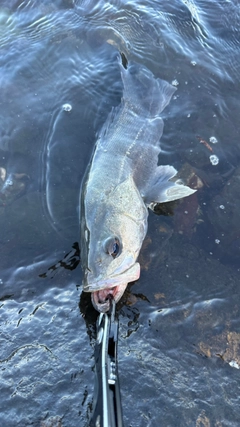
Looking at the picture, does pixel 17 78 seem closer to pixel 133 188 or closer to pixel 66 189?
pixel 66 189

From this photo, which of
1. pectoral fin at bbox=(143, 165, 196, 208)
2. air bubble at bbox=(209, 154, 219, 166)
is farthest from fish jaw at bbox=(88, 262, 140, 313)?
air bubble at bbox=(209, 154, 219, 166)

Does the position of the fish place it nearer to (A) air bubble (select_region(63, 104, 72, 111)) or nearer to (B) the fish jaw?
(B) the fish jaw

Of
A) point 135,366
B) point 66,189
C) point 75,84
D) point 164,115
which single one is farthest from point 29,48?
point 135,366

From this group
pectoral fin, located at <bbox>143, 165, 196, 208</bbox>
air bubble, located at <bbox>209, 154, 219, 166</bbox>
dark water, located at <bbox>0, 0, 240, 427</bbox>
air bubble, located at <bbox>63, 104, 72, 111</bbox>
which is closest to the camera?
dark water, located at <bbox>0, 0, 240, 427</bbox>

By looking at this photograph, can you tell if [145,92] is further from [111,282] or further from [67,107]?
[111,282]

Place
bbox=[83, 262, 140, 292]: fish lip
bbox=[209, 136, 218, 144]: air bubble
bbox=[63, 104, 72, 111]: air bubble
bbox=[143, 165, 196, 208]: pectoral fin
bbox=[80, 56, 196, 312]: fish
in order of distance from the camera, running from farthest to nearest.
A: bbox=[63, 104, 72, 111]: air bubble → bbox=[209, 136, 218, 144]: air bubble → bbox=[143, 165, 196, 208]: pectoral fin → bbox=[80, 56, 196, 312]: fish → bbox=[83, 262, 140, 292]: fish lip

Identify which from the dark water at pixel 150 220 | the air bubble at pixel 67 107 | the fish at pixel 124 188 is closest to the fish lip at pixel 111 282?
the fish at pixel 124 188
